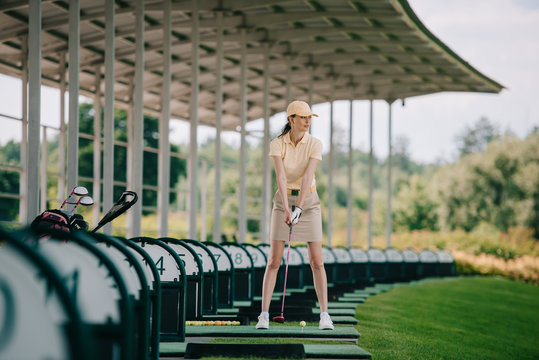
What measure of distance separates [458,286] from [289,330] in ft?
47.5

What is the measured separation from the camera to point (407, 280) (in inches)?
827

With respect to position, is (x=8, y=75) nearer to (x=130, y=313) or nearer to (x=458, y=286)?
(x=458, y=286)

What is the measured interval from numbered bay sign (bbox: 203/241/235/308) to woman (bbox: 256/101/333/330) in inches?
87.9

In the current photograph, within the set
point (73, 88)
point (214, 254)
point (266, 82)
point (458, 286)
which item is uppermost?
point (266, 82)

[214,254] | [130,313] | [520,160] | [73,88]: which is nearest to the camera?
[130,313]

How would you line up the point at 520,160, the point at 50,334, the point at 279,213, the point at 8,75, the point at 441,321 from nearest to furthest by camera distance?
the point at 50,334 → the point at 279,213 → the point at 441,321 → the point at 8,75 → the point at 520,160

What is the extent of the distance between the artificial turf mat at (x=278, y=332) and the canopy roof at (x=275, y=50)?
10.1 metres

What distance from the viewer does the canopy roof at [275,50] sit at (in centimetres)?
1775

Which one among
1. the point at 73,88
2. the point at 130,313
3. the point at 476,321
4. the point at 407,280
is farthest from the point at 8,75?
the point at 130,313

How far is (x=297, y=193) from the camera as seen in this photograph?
7.37 metres

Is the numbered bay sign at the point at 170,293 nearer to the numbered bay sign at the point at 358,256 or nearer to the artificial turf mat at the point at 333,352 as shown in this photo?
the artificial turf mat at the point at 333,352

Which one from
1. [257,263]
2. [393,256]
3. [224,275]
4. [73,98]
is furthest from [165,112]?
[393,256]

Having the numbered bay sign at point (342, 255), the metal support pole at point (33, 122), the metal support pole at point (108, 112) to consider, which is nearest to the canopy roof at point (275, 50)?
the metal support pole at point (108, 112)

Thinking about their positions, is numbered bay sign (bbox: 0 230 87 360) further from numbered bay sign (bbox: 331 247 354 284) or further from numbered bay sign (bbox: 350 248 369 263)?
numbered bay sign (bbox: 350 248 369 263)
